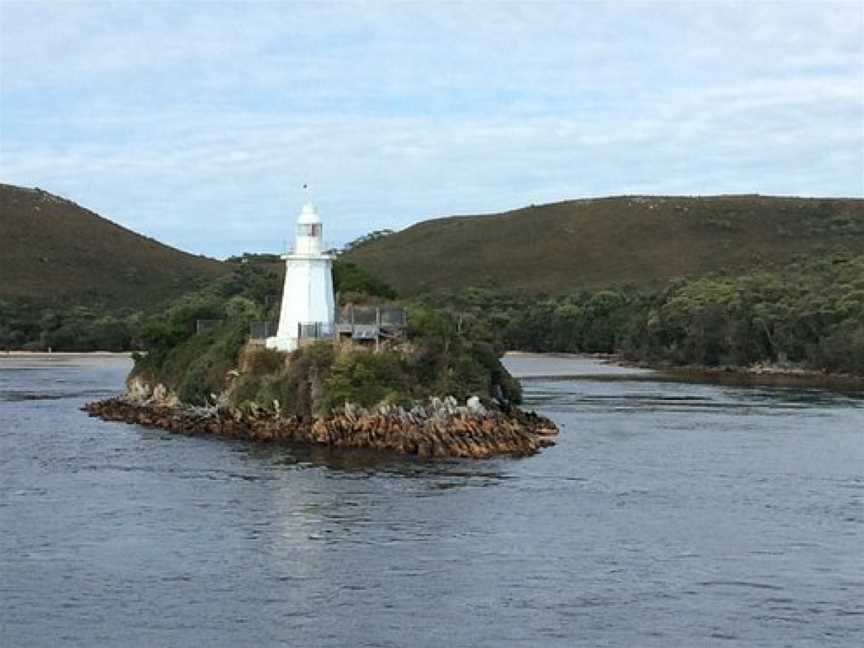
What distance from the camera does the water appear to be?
28062mm

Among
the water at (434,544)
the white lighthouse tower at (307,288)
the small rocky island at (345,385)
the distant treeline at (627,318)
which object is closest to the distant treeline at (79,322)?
the distant treeline at (627,318)

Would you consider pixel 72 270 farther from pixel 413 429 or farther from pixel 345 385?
pixel 413 429

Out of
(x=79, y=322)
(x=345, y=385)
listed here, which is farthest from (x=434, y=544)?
(x=79, y=322)

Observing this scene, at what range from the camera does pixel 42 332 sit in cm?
14625

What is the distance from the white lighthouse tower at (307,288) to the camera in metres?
60.0

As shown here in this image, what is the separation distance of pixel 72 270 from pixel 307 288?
12702cm

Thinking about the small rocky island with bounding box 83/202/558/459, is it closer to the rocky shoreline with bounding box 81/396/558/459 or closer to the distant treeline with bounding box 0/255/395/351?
the rocky shoreline with bounding box 81/396/558/459

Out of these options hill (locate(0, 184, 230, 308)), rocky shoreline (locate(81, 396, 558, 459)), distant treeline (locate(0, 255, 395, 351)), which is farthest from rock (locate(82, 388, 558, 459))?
hill (locate(0, 184, 230, 308))

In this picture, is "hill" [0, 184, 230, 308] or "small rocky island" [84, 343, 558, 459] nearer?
"small rocky island" [84, 343, 558, 459]

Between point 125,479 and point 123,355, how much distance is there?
98.2 meters

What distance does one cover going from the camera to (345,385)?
180 ft

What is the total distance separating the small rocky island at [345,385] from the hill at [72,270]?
101366 mm

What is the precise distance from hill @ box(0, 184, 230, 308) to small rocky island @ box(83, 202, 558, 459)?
10137cm

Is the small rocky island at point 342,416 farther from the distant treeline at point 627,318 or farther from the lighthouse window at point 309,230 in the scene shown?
the distant treeline at point 627,318
